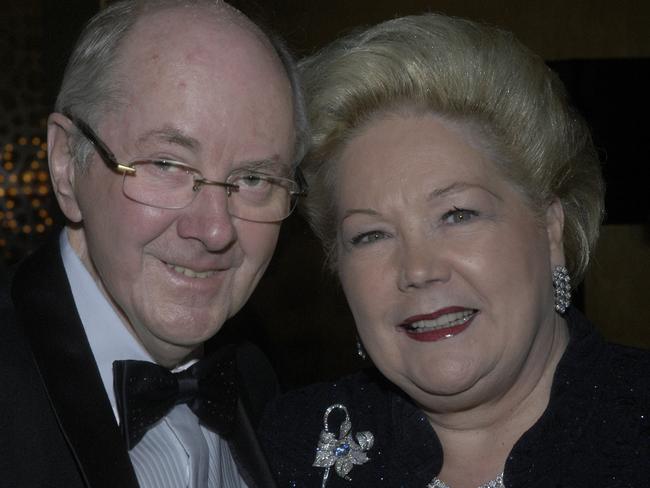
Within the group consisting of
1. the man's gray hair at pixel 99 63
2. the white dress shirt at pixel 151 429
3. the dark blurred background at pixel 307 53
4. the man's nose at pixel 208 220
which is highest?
the man's gray hair at pixel 99 63

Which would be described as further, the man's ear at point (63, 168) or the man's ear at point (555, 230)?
the man's ear at point (555, 230)

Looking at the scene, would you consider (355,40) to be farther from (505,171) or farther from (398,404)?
(398,404)

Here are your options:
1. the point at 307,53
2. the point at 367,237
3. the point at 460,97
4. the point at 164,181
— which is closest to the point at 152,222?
the point at 164,181

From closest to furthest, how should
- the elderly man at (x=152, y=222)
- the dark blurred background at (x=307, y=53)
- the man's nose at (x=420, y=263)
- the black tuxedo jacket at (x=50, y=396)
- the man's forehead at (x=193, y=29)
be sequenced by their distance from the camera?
the black tuxedo jacket at (x=50, y=396) < the elderly man at (x=152, y=222) < the man's forehead at (x=193, y=29) < the man's nose at (x=420, y=263) < the dark blurred background at (x=307, y=53)

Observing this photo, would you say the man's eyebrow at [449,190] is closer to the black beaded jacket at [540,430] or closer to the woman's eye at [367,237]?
the woman's eye at [367,237]

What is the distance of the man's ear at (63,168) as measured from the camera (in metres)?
1.92

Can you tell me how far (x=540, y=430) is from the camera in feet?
6.70

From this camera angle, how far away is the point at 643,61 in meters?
4.44

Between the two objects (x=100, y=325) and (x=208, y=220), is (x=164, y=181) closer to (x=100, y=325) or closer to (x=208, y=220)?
(x=208, y=220)

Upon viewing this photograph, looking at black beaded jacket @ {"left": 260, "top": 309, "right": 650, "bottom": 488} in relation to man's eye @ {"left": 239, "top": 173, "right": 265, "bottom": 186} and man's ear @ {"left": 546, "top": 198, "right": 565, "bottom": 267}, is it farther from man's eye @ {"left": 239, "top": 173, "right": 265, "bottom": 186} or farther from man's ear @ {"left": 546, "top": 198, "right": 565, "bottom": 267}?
man's eye @ {"left": 239, "top": 173, "right": 265, "bottom": 186}

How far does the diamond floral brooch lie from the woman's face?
22 cm

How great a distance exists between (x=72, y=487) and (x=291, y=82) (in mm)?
1043

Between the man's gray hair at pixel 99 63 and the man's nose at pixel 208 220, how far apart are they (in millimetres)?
256

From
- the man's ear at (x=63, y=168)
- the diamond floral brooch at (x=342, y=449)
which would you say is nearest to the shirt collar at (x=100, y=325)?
the man's ear at (x=63, y=168)
